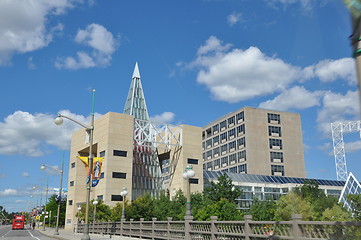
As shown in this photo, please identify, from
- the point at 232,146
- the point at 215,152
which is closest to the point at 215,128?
the point at 215,152

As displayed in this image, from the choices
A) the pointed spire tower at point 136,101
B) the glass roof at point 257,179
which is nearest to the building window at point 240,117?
the glass roof at point 257,179

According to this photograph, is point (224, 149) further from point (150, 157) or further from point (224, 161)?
point (150, 157)

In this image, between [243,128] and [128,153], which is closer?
[128,153]

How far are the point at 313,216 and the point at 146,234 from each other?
844 inches

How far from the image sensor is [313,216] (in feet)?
126

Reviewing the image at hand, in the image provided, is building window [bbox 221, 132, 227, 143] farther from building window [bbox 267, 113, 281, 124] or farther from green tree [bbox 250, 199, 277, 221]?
green tree [bbox 250, 199, 277, 221]

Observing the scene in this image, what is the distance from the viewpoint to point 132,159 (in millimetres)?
63594

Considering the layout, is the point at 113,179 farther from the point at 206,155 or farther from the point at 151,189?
the point at 206,155

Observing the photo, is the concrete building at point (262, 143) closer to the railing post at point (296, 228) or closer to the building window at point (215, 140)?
the building window at point (215, 140)

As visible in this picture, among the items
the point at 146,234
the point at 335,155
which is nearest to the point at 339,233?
the point at 146,234

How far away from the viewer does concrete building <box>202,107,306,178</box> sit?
283 feet

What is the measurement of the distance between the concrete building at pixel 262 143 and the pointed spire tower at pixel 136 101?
23990 millimetres

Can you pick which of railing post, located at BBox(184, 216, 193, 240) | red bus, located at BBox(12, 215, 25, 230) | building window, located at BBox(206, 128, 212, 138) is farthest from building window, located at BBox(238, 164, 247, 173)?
railing post, located at BBox(184, 216, 193, 240)

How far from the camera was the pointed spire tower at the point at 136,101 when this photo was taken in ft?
337
